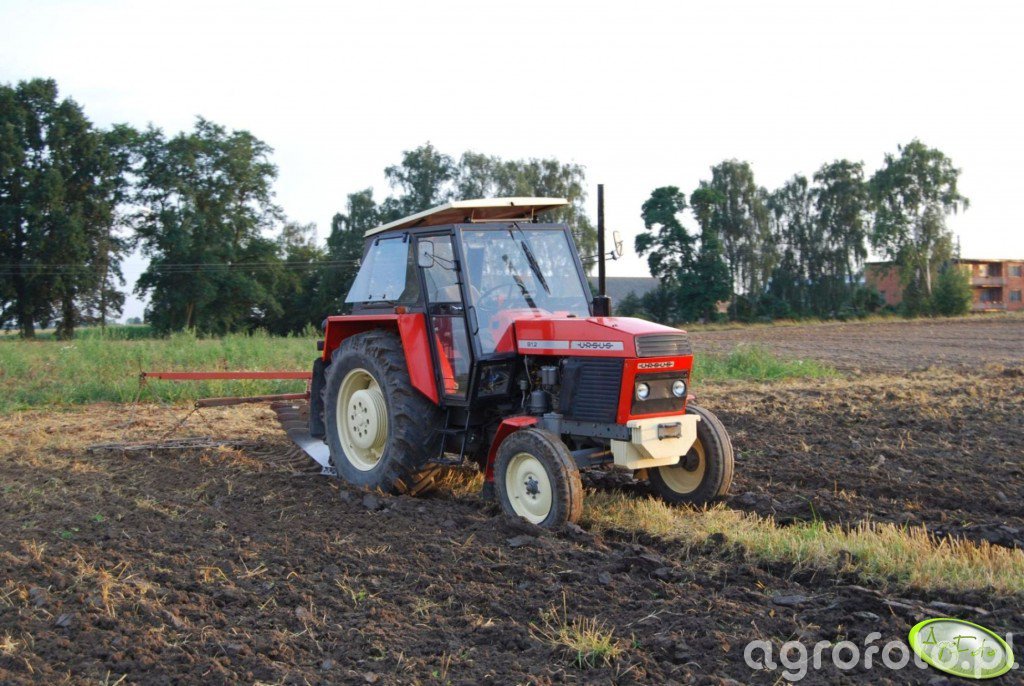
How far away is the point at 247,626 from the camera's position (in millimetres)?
4109

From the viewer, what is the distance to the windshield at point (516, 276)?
637 cm

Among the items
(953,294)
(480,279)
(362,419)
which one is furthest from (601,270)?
(953,294)

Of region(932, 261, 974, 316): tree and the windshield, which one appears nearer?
the windshield

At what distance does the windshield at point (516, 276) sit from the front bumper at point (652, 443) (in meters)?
1.12

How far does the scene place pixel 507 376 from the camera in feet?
21.0

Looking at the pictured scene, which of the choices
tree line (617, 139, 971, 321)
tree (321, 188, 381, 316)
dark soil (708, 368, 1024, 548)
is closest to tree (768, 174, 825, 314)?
tree line (617, 139, 971, 321)

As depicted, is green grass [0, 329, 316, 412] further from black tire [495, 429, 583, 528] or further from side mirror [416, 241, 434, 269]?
black tire [495, 429, 583, 528]

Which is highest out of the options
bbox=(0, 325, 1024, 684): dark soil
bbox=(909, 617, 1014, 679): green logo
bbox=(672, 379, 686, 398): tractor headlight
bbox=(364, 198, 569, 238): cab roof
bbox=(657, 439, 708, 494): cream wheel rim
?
bbox=(364, 198, 569, 238): cab roof

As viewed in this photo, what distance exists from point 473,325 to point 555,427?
3.06ft

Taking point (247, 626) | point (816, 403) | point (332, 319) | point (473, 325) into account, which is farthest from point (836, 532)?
point (816, 403)

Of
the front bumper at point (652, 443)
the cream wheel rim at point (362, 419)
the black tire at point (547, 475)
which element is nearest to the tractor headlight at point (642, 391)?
the front bumper at point (652, 443)

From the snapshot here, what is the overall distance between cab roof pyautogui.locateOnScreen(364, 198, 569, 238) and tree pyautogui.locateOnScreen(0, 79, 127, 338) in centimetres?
3582

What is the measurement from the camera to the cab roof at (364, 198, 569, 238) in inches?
253

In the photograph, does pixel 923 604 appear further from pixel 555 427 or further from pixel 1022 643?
pixel 555 427
